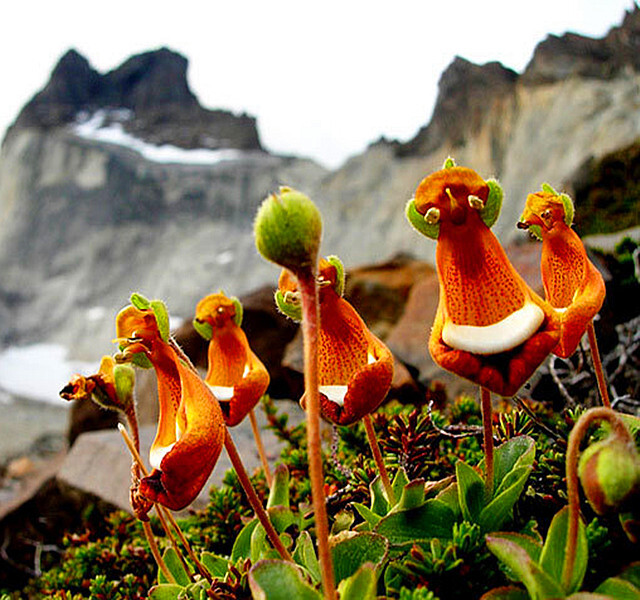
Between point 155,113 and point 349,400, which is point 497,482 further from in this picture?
point 155,113

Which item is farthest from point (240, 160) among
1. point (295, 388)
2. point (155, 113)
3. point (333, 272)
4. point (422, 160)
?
point (333, 272)

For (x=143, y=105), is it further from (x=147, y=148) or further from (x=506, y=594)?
(x=506, y=594)

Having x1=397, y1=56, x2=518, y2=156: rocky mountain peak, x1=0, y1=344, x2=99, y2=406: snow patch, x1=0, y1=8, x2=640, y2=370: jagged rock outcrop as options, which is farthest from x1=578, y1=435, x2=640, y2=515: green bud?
x1=0, y1=344, x2=99, y2=406: snow patch

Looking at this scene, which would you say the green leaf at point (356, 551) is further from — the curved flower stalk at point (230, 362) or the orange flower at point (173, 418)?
the curved flower stalk at point (230, 362)

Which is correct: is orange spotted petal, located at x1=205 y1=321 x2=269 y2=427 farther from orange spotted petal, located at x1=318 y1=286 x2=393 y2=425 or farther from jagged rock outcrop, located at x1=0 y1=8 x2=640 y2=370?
jagged rock outcrop, located at x1=0 y1=8 x2=640 y2=370

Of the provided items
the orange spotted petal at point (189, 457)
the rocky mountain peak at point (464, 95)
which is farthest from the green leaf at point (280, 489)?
the rocky mountain peak at point (464, 95)
